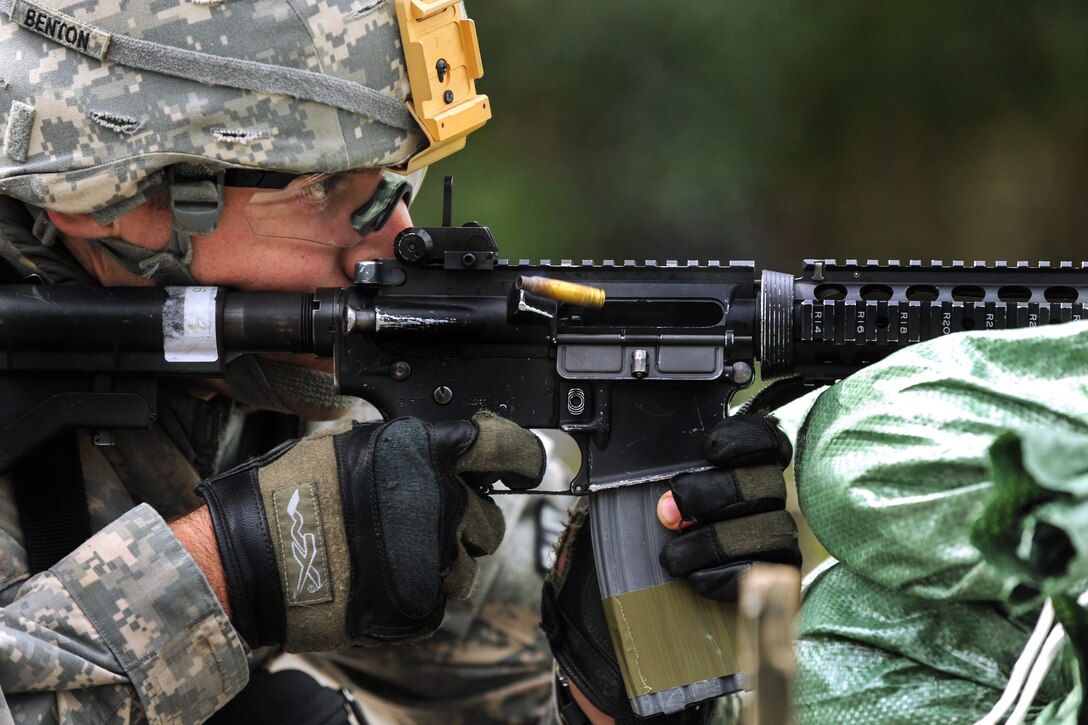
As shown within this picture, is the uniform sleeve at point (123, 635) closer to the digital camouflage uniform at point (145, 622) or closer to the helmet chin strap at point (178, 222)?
the digital camouflage uniform at point (145, 622)

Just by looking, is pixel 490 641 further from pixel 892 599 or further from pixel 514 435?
pixel 892 599

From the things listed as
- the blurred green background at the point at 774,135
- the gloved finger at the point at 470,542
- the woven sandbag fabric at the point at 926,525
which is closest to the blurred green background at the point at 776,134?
the blurred green background at the point at 774,135

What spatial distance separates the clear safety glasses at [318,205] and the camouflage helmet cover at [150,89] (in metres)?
0.07

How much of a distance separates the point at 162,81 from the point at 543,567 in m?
1.40

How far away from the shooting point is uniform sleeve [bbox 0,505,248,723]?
5.78 ft

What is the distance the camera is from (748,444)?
1894 mm

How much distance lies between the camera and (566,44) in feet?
17.8

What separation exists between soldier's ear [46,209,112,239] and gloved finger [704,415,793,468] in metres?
1.13

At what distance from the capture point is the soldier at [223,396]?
1.84 m

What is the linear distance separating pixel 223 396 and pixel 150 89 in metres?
0.66

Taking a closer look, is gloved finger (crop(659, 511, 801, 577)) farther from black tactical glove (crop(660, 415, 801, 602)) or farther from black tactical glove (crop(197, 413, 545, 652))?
black tactical glove (crop(197, 413, 545, 652))

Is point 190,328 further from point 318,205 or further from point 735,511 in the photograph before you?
point 735,511

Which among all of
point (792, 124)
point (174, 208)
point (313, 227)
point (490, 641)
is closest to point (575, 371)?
point (313, 227)

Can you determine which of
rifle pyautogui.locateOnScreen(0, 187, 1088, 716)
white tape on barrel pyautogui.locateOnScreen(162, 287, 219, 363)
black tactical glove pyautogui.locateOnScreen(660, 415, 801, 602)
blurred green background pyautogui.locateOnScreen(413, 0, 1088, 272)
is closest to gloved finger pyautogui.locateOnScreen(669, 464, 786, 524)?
black tactical glove pyautogui.locateOnScreen(660, 415, 801, 602)
